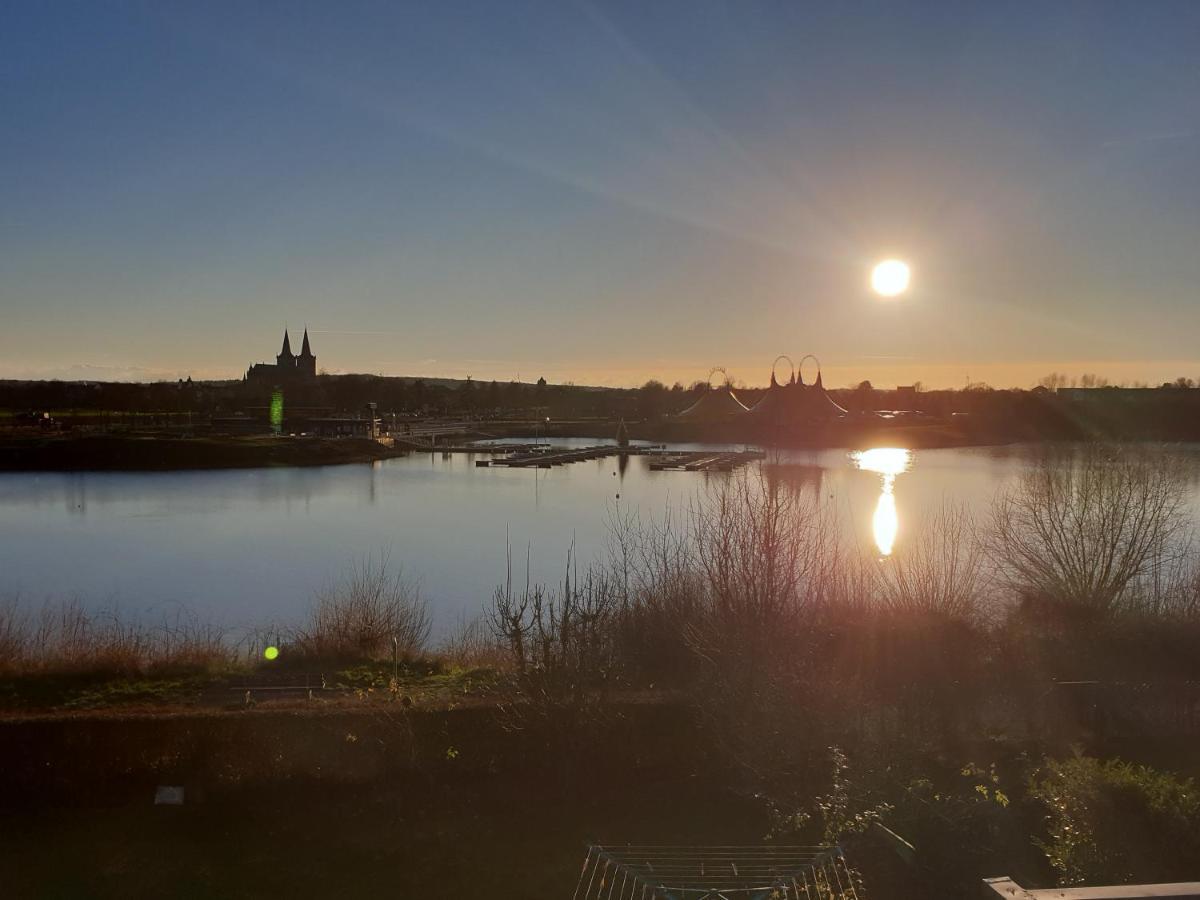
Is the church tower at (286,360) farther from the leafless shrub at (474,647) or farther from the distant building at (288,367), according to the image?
the leafless shrub at (474,647)

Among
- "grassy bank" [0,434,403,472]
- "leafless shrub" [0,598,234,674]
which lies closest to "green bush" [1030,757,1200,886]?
"leafless shrub" [0,598,234,674]

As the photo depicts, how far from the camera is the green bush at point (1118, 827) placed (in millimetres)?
5070

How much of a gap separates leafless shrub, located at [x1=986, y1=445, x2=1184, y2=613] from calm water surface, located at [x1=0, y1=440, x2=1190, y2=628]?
6.08 metres

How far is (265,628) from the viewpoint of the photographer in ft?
55.3

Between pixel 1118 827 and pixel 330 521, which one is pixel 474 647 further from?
pixel 330 521

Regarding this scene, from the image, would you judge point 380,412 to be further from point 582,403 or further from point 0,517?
point 0,517

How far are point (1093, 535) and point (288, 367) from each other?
11784 cm

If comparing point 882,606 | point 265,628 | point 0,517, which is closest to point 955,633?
point 882,606

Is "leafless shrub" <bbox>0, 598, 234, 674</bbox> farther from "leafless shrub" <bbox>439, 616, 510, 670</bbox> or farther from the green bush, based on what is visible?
the green bush

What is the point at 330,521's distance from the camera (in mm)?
31828

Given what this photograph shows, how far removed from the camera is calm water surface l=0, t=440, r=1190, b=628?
69.2 ft

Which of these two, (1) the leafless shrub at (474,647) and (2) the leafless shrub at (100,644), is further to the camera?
(1) the leafless shrub at (474,647)

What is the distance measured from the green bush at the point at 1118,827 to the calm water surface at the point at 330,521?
43.5 feet

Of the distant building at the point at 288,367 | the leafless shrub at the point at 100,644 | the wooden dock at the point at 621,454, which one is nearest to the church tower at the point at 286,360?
the distant building at the point at 288,367
